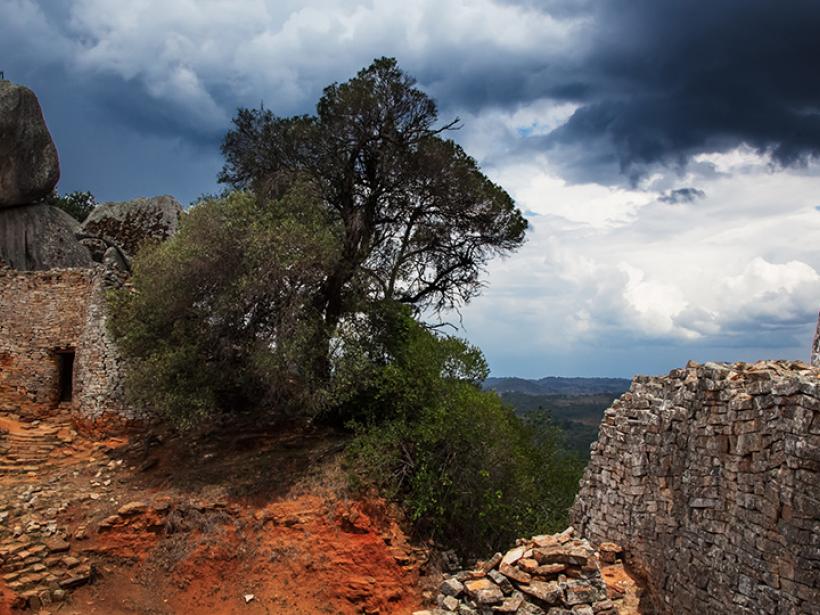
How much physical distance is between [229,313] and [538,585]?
1031 centimetres

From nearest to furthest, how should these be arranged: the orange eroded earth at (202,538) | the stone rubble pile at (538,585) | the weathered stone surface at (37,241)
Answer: the stone rubble pile at (538,585) < the orange eroded earth at (202,538) < the weathered stone surface at (37,241)

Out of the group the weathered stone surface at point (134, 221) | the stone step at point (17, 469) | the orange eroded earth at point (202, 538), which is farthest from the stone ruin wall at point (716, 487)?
Answer: the weathered stone surface at point (134, 221)

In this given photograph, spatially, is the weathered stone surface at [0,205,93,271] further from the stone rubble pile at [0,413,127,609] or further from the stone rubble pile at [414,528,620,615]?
the stone rubble pile at [414,528,620,615]

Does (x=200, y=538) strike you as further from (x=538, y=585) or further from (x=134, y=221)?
(x=134, y=221)

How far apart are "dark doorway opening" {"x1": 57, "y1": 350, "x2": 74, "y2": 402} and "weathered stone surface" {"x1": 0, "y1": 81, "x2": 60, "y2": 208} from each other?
24.2ft

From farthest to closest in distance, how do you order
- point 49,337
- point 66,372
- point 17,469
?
1. point 66,372
2. point 49,337
3. point 17,469

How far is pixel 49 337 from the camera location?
19484 millimetres

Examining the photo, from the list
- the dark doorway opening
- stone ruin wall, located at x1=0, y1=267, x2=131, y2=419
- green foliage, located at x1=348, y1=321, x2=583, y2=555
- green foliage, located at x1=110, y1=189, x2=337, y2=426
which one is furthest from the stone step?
green foliage, located at x1=348, y1=321, x2=583, y2=555

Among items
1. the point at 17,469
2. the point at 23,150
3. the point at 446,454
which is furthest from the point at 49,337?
the point at 446,454

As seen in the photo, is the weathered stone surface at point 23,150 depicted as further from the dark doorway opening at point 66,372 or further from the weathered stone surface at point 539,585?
the weathered stone surface at point 539,585

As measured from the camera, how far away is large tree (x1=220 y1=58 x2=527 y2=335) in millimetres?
19172

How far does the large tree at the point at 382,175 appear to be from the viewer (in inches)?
755

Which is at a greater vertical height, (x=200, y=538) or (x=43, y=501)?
(x=43, y=501)

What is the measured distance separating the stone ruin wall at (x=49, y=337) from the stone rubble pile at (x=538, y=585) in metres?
12.5
